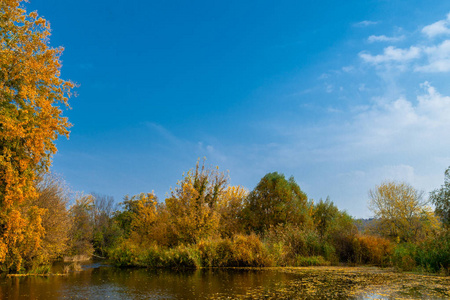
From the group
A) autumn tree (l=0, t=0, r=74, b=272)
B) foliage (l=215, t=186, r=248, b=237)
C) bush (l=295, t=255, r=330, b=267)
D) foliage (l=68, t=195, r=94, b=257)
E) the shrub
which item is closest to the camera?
autumn tree (l=0, t=0, r=74, b=272)

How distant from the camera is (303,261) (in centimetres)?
1905

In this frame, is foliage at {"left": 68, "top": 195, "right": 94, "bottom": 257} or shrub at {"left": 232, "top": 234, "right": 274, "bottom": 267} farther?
foliage at {"left": 68, "top": 195, "right": 94, "bottom": 257}

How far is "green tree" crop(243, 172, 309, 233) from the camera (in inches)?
1184

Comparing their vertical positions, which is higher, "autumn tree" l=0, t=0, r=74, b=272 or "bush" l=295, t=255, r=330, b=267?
"autumn tree" l=0, t=0, r=74, b=272

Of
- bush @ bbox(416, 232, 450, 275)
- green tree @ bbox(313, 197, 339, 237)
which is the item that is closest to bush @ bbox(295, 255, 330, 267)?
bush @ bbox(416, 232, 450, 275)

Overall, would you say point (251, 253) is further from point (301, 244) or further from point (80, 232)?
point (80, 232)

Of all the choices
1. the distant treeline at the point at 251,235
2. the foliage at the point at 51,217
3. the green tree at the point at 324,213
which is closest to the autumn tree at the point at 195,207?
the distant treeline at the point at 251,235

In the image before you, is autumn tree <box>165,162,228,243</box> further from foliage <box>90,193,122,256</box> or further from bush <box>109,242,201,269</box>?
foliage <box>90,193,122,256</box>

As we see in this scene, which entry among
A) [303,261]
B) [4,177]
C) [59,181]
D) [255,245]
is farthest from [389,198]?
[4,177]

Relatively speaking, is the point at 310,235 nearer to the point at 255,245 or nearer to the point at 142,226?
the point at 255,245

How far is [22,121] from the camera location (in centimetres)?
1384

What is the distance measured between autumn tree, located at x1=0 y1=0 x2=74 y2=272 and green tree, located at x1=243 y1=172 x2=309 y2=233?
1939 cm

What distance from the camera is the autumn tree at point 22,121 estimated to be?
45.6ft

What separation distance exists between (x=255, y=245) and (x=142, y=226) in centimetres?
1623
